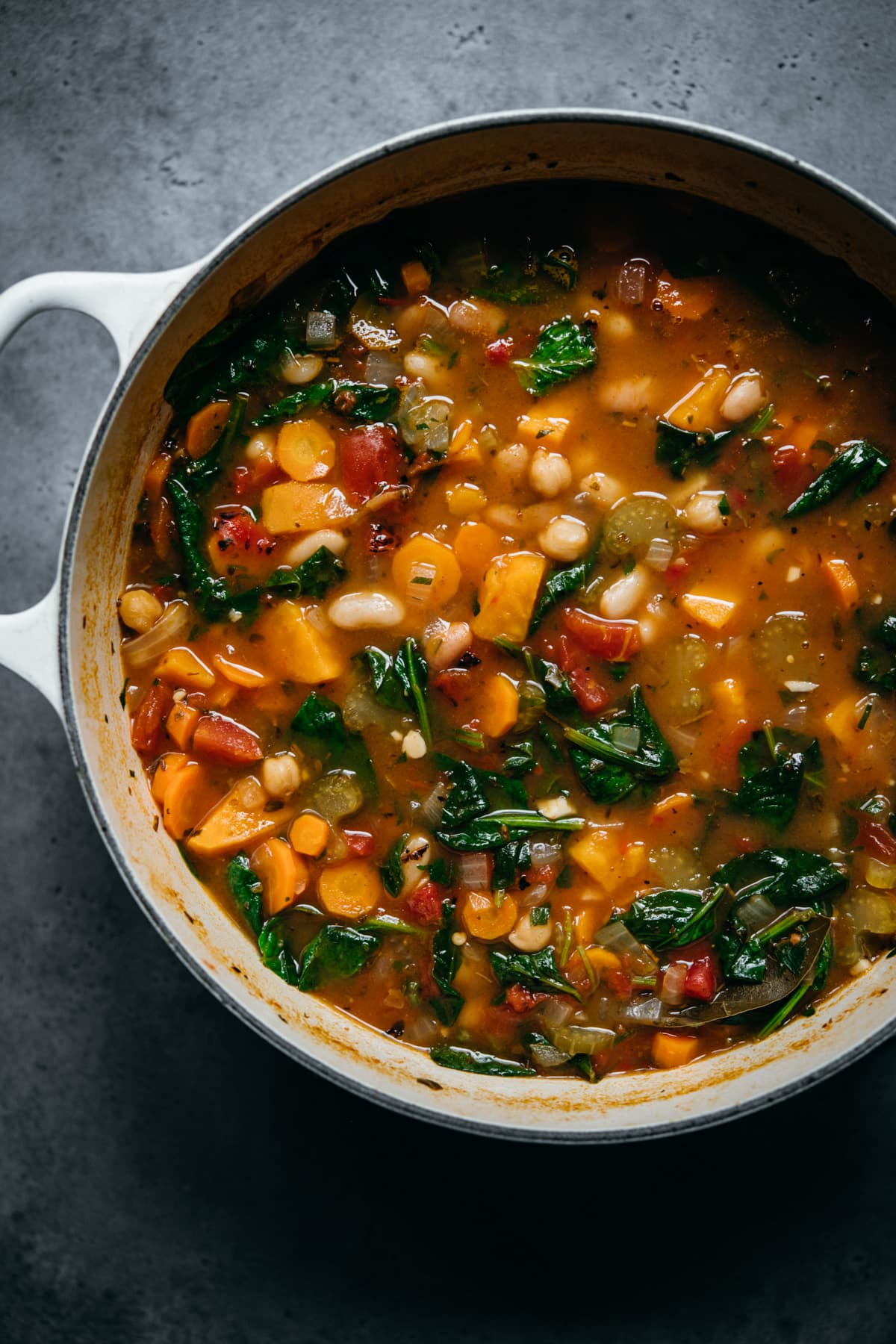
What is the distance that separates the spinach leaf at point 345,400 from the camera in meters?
3.09

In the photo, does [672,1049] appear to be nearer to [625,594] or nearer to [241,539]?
[625,594]

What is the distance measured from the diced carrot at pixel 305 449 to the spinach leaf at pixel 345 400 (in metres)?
0.05

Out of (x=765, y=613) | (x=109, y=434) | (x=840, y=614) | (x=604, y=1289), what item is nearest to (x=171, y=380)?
(x=109, y=434)

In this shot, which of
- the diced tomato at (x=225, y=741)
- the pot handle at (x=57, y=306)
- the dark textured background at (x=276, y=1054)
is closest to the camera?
the pot handle at (x=57, y=306)

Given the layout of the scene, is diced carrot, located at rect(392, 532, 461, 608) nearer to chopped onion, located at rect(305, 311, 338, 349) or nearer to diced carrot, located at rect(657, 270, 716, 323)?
chopped onion, located at rect(305, 311, 338, 349)

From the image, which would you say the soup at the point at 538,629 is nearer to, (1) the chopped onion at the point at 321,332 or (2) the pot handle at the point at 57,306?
(1) the chopped onion at the point at 321,332

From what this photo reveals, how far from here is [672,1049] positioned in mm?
3131

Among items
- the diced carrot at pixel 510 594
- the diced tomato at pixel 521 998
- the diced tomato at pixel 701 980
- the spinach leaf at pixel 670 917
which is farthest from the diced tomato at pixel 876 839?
the diced carrot at pixel 510 594

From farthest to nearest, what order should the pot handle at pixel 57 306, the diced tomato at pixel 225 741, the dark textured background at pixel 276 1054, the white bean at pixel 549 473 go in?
the dark textured background at pixel 276 1054, the diced tomato at pixel 225 741, the white bean at pixel 549 473, the pot handle at pixel 57 306

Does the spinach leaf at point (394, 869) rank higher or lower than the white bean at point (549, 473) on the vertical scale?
lower

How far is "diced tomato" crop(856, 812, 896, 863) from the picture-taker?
10.3ft

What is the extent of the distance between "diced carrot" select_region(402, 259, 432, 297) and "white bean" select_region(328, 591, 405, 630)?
85 centimetres

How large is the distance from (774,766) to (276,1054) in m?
1.70

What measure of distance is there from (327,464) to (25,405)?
101cm
